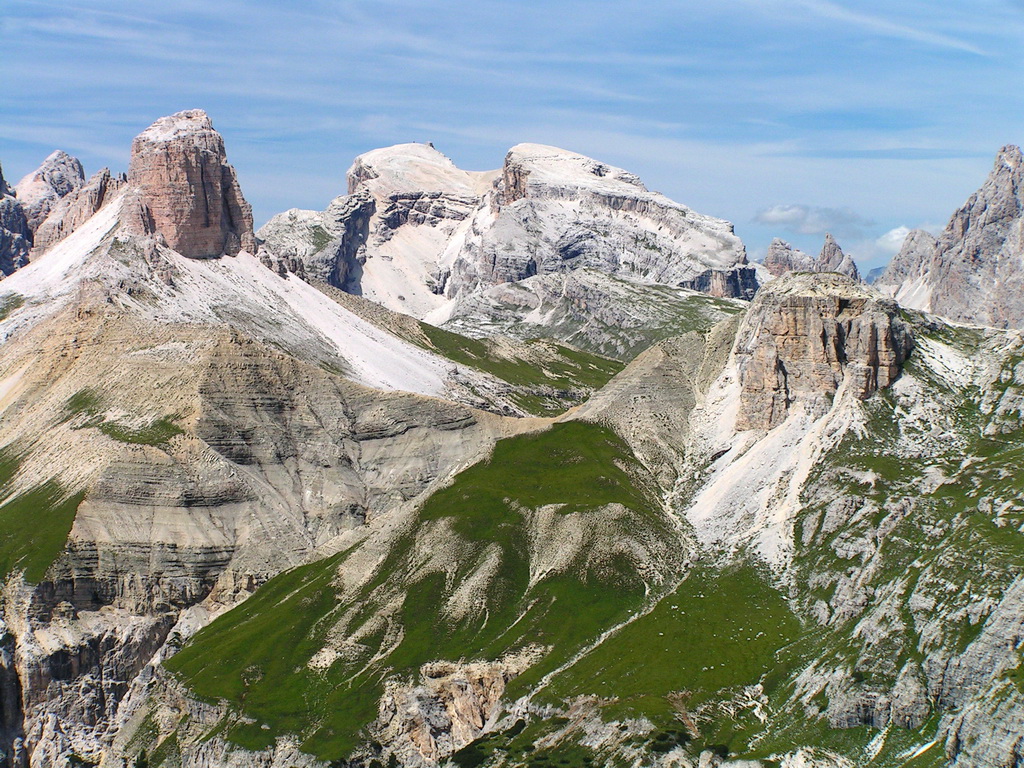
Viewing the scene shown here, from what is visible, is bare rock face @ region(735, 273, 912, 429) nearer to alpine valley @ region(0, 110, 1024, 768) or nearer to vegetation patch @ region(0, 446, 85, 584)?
alpine valley @ region(0, 110, 1024, 768)

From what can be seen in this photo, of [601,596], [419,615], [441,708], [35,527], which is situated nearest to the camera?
[441,708]

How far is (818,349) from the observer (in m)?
188

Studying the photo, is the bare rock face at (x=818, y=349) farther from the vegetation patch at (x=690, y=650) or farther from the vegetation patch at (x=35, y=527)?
the vegetation patch at (x=35, y=527)

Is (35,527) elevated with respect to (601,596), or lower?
lower

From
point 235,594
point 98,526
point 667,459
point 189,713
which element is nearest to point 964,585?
point 667,459

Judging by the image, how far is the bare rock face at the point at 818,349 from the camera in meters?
184

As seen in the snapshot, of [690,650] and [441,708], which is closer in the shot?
[690,650]

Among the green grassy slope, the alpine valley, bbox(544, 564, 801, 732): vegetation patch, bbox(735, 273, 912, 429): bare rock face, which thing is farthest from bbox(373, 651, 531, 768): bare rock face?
bbox(735, 273, 912, 429): bare rock face

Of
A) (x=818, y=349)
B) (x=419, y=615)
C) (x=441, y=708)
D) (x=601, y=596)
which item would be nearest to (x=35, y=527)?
(x=419, y=615)

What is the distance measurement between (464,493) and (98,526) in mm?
52603

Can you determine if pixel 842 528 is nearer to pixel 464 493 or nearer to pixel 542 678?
pixel 542 678

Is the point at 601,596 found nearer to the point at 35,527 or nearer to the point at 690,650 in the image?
the point at 690,650

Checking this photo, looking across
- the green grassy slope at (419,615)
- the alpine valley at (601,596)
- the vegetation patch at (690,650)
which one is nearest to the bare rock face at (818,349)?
the alpine valley at (601,596)

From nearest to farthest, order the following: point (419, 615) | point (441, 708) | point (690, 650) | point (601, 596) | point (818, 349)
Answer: point (690, 650) → point (441, 708) → point (601, 596) → point (419, 615) → point (818, 349)
